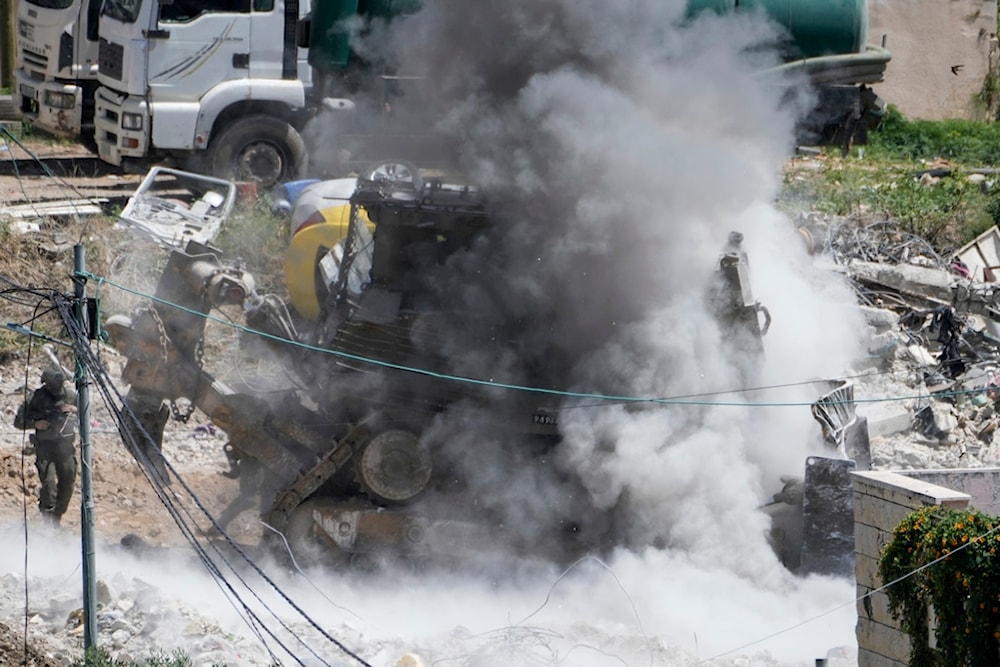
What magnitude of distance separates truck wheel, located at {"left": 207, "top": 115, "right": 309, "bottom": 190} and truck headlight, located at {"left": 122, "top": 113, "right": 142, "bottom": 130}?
917 mm

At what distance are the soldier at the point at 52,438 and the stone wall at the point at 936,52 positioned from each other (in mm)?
17042

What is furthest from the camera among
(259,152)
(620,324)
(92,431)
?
(259,152)

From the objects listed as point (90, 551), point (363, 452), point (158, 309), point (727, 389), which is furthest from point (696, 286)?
point (90, 551)

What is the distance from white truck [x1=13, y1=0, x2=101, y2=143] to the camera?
16922 millimetres

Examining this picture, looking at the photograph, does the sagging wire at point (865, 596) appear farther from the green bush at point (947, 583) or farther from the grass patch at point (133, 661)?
the grass patch at point (133, 661)

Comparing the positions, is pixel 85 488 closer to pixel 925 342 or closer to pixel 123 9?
pixel 123 9

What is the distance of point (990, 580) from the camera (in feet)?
24.4


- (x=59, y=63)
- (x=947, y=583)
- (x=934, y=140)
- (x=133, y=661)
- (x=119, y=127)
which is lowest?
(x=133, y=661)

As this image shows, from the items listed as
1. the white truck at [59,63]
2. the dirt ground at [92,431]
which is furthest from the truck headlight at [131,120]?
the dirt ground at [92,431]

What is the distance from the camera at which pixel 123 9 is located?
645 inches

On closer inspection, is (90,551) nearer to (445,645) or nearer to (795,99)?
(445,645)

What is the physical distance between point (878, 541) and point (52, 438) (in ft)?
21.5

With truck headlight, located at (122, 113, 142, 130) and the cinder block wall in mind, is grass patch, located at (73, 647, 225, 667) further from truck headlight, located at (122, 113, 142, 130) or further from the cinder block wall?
truck headlight, located at (122, 113, 142, 130)

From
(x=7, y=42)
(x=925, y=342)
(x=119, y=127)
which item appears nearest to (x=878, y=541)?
(x=925, y=342)
